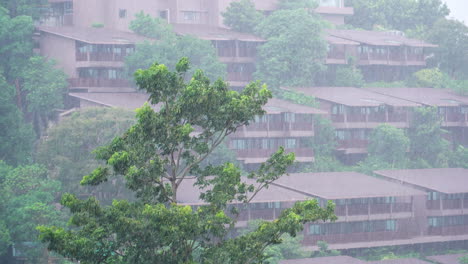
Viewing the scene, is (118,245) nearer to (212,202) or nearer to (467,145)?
(212,202)

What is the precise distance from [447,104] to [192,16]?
18145 mm

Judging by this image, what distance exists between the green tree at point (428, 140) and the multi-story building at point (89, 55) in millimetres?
17432

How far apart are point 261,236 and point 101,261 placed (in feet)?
11.8

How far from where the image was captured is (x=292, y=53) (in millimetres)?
56812

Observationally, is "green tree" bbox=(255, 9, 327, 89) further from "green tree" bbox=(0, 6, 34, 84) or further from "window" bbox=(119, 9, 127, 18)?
"green tree" bbox=(0, 6, 34, 84)

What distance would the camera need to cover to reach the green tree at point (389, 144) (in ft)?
175

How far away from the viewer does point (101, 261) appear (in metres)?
19.6

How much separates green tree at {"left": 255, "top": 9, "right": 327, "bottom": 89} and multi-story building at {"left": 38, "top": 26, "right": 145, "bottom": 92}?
326 inches

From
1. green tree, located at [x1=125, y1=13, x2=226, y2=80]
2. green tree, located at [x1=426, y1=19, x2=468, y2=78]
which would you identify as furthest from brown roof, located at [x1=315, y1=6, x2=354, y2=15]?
green tree, located at [x1=125, y1=13, x2=226, y2=80]

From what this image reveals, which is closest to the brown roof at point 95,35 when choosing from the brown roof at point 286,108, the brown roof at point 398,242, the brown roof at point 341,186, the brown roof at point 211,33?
the brown roof at point 211,33

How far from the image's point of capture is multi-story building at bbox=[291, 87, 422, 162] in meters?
54.7

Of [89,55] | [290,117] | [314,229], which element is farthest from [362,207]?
[89,55]

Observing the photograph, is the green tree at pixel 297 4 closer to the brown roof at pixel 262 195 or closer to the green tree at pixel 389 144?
the green tree at pixel 389 144

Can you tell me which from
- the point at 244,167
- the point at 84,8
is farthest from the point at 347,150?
the point at 84,8
